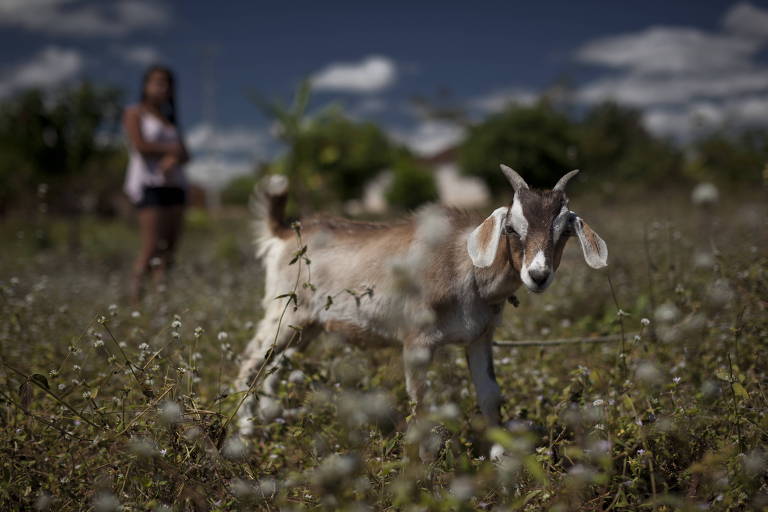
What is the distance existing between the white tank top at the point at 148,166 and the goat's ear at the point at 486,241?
170 inches

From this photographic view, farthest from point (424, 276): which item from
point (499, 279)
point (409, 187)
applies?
point (409, 187)

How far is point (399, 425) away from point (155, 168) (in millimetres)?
4429

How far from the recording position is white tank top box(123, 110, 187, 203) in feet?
18.6

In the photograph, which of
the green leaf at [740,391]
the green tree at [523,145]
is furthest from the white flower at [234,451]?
the green tree at [523,145]

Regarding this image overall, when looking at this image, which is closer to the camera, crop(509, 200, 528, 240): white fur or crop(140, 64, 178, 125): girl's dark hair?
crop(509, 200, 528, 240): white fur

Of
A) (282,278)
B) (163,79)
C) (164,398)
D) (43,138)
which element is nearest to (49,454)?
(164,398)

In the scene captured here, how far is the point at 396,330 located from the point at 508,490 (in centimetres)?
110

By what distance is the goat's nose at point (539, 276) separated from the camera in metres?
2.15

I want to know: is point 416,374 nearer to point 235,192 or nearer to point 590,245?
point 590,245

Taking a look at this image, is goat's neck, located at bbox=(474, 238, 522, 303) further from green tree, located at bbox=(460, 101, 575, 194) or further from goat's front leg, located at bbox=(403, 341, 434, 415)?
green tree, located at bbox=(460, 101, 575, 194)

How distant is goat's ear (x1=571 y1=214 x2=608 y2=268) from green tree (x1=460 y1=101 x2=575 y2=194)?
67.7ft

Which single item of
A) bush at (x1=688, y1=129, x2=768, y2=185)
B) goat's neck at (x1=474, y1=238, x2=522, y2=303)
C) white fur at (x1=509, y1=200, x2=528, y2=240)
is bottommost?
bush at (x1=688, y1=129, x2=768, y2=185)

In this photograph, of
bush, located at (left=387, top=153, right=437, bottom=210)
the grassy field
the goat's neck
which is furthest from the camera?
bush, located at (left=387, top=153, right=437, bottom=210)

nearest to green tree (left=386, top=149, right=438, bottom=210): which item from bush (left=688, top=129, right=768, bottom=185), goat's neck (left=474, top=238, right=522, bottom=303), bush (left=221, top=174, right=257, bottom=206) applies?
bush (left=688, top=129, right=768, bottom=185)
